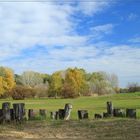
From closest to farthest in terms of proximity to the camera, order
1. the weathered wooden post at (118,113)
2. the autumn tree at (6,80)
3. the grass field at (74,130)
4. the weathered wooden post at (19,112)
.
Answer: the grass field at (74,130), the weathered wooden post at (19,112), the weathered wooden post at (118,113), the autumn tree at (6,80)

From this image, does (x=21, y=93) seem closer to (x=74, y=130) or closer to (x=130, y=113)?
(x=130, y=113)

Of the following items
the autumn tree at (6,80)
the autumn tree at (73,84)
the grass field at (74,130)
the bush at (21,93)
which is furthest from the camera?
the autumn tree at (6,80)

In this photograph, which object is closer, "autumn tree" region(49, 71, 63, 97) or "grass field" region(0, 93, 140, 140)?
"grass field" region(0, 93, 140, 140)

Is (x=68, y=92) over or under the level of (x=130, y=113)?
over

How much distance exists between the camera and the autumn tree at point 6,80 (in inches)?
4889

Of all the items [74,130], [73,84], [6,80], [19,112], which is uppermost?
[6,80]

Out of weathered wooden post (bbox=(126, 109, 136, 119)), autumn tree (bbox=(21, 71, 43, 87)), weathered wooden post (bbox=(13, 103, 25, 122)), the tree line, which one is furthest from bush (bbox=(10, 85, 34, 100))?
weathered wooden post (bbox=(13, 103, 25, 122))

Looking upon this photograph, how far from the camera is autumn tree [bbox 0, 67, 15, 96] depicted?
407 ft

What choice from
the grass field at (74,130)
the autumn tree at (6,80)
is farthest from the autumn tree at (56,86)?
the grass field at (74,130)

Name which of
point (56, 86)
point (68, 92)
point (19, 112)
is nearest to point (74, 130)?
point (19, 112)

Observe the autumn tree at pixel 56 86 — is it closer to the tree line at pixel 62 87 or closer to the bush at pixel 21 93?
the tree line at pixel 62 87

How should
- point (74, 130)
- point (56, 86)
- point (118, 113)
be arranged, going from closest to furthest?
1. point (74, 130)
2. point (118, 113)
3. point (56, 86)

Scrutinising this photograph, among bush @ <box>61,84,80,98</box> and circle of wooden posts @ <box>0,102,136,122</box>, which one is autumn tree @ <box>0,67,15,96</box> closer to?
bush @ <box>61,84,80,98</box>

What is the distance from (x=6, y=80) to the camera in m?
128
